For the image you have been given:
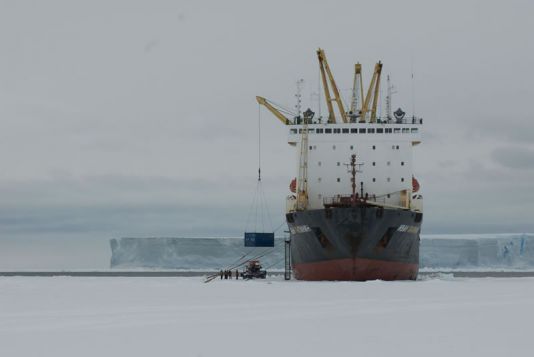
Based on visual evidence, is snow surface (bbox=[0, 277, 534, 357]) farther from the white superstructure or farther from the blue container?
the blue container

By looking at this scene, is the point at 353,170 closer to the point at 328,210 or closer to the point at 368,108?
the point at 328,210

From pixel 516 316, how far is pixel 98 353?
446 inches

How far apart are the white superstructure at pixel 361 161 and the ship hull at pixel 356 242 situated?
2810 millimetres

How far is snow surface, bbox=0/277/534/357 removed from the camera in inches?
614

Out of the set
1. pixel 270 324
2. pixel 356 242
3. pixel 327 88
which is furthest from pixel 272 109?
pixel 270 324

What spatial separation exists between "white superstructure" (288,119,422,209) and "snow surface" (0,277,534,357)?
52.0ft

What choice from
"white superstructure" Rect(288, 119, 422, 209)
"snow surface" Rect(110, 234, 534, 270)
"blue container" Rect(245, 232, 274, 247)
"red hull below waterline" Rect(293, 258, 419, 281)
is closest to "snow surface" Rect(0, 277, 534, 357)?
"red hull below waterline" Rect(293, 258, 419, 281)

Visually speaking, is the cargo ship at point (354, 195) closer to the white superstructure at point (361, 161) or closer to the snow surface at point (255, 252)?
the white superstructure at point (361, 161)

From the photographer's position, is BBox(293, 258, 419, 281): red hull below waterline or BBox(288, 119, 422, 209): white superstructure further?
BBox(288, 119, 422, 209): white superstructure

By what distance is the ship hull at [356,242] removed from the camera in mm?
40938

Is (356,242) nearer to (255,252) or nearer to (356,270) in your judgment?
(356,270)

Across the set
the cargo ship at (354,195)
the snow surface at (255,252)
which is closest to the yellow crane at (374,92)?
the cargo ship at (354,195)

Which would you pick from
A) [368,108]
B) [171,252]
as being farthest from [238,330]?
[171,252]

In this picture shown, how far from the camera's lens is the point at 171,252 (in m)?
72.9
